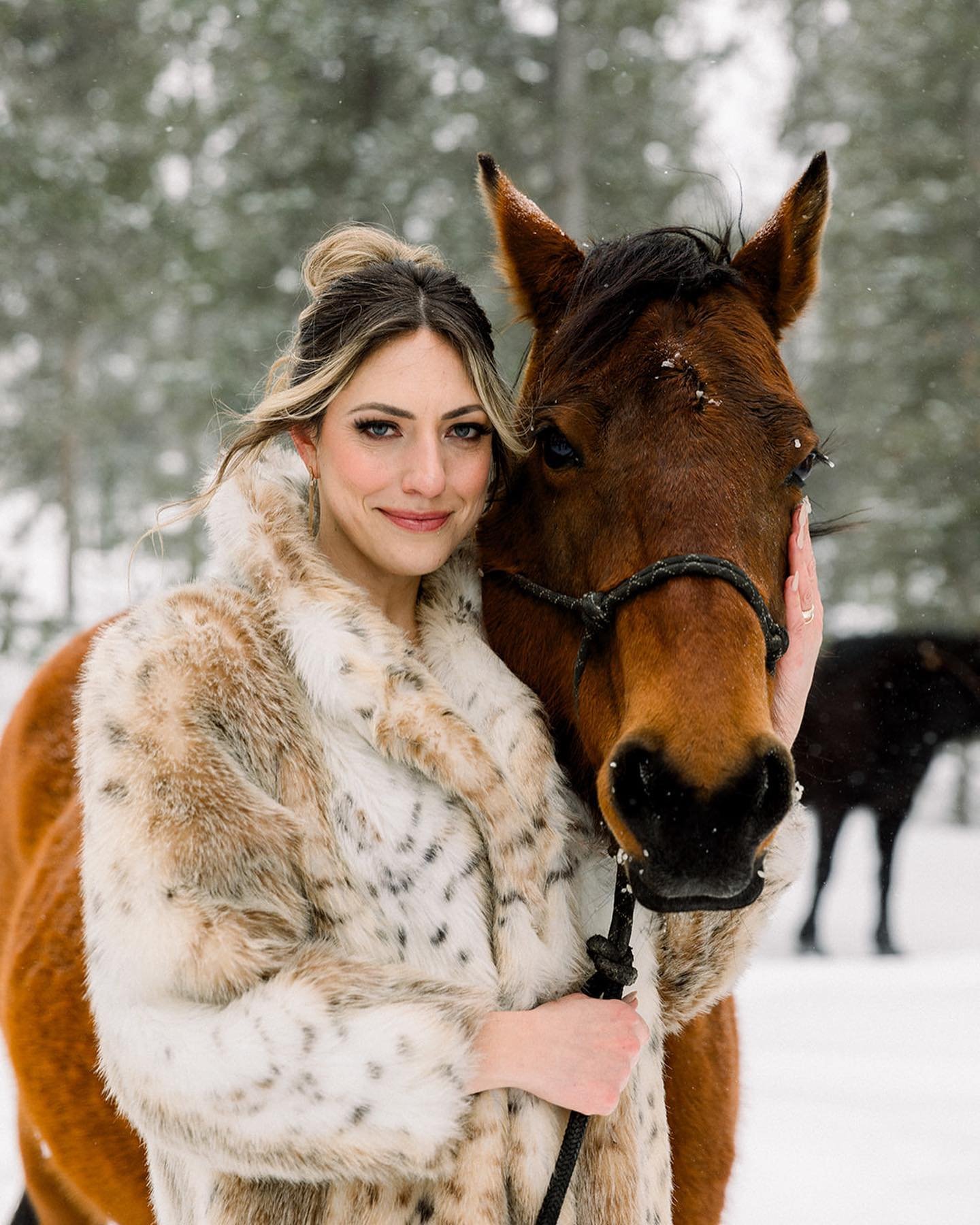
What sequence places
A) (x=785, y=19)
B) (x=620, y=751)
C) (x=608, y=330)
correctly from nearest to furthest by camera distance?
(x=620, y=751)
(x=608, y=330)
(x=785, y=19)

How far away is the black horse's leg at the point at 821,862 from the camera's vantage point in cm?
734

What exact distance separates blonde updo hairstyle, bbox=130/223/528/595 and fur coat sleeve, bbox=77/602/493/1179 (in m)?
0.38

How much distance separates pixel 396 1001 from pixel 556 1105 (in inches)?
11.2

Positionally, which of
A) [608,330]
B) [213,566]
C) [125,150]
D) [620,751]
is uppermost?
[125,150]

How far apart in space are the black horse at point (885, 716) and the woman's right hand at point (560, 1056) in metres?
6.43

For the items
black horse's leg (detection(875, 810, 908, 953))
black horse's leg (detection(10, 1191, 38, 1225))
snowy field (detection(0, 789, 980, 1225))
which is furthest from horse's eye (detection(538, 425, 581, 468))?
black horse's leg (detection(875, 810, 908, 953))

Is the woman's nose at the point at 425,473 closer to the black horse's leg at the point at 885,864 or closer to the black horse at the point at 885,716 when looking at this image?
the black horse at the point at 885,716

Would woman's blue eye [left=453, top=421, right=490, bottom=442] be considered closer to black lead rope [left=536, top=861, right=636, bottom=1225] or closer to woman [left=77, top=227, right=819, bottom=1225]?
woman [left=77, top=227, right=819, bottom=1225]

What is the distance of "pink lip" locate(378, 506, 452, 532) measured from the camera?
1.61 metres

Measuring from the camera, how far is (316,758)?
57.8 inches

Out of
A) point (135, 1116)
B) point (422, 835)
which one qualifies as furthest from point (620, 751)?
point (135, 1116)

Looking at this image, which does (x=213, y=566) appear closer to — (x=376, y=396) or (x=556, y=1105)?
(x=376, y=396)

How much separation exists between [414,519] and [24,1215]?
250 cm

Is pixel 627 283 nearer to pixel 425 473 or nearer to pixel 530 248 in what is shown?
pixel 530 248
